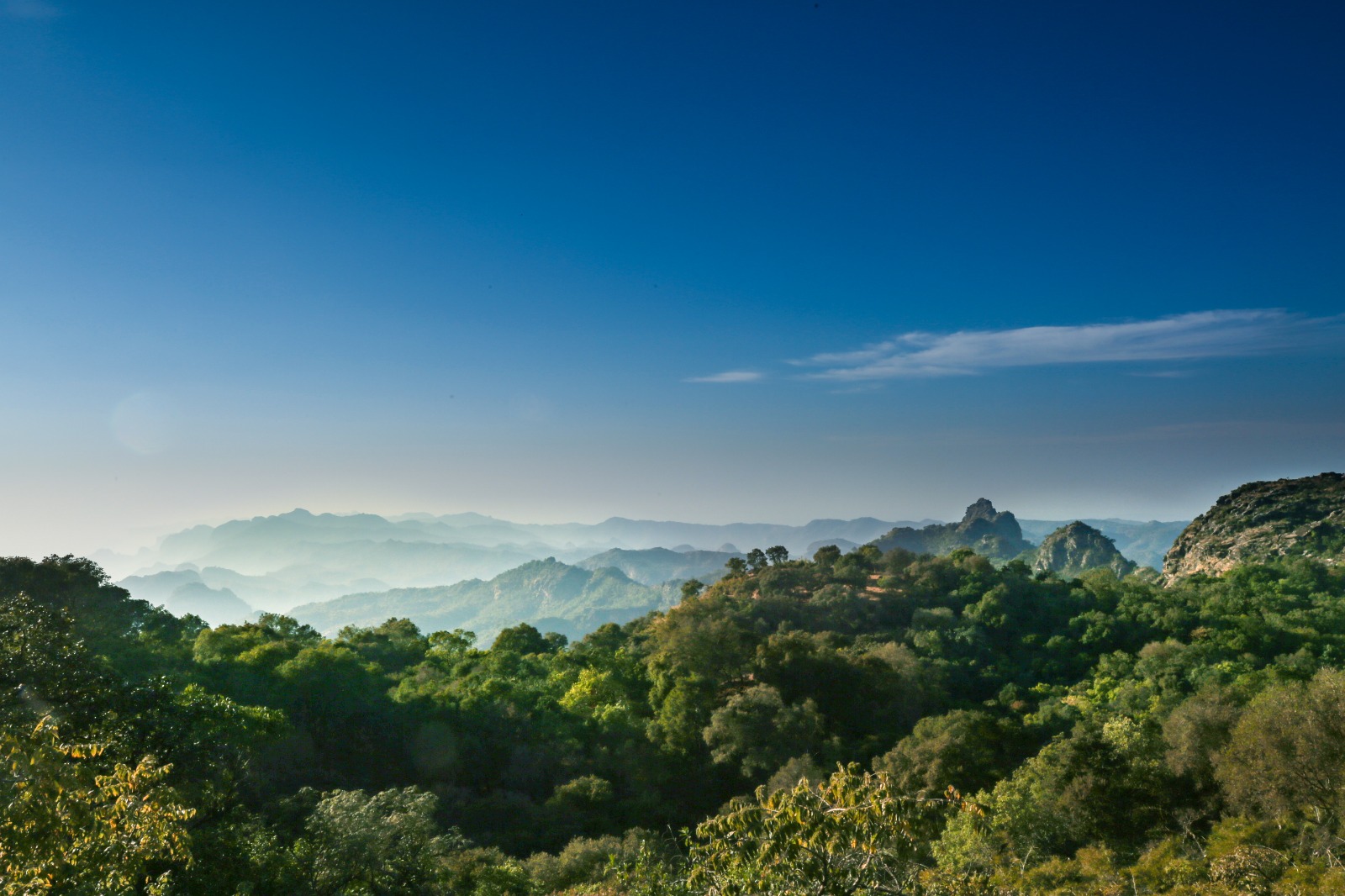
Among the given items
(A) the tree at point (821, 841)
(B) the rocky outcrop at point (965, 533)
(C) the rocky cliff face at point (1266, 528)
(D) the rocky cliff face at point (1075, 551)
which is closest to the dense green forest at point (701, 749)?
(A) the tree at point (821, 841)

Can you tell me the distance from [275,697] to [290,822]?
39.8 feet

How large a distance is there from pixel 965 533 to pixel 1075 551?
5891 cm

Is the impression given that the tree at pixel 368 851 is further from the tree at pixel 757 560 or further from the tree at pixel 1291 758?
the tree at pixel 757 560

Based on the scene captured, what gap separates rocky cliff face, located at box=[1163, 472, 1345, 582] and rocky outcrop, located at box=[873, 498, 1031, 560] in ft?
310

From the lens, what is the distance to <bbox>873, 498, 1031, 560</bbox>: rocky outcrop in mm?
173250

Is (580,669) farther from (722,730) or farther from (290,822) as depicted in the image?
(290,822)

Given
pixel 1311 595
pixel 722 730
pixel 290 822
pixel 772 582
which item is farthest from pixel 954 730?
pixel 1311 595

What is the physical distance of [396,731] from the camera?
24078mm

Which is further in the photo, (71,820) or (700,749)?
(700,749)

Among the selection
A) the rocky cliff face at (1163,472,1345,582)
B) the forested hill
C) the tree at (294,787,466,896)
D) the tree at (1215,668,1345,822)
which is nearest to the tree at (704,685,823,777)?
the forested hill

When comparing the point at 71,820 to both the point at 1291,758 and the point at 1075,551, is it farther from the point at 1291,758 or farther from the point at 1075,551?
the point at 1075,551

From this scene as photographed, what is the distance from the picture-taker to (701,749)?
23891mm

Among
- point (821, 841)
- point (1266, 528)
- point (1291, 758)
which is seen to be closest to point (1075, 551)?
point (1266, 528)

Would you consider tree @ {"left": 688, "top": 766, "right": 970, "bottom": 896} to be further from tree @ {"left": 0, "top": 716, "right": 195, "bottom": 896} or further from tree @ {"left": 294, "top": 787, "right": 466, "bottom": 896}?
tree @ {"left": 294, "top": 787, "right": 466, "bottom": 896}
